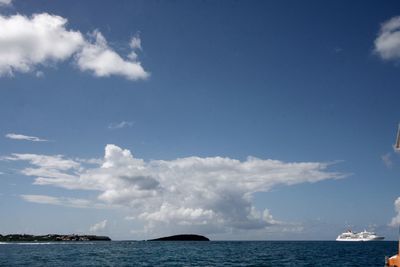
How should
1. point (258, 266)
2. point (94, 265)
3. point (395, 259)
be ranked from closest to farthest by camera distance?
1. point (395, 259)
2. point (258, 266)
3. point (94, 265)

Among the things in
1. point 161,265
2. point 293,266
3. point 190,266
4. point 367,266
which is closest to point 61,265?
point 161,265

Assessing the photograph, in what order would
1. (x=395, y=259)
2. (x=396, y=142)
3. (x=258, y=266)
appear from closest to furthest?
1. (x=396, y=142)
2. (x=395, y=259)
3. (x=258, y=266)

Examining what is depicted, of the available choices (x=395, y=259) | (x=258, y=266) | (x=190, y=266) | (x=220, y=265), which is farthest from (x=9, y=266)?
(x=395, y=259)

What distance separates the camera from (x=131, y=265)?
84.9 m

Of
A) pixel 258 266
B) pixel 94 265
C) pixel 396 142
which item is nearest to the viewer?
pixel 396 142

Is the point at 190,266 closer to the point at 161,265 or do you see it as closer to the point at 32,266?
the point at 161,265

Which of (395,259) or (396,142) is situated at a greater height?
(396,142)

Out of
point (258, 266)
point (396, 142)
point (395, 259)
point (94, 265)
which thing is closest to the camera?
point (396, 142)

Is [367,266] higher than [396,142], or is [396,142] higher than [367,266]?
[396,142]

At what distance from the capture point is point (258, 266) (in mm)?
79438

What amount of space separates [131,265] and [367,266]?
47.4 metres

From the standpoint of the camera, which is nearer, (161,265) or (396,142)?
(396,142)

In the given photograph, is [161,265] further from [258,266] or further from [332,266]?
[332,266]

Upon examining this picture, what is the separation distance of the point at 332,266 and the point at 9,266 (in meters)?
65.6
